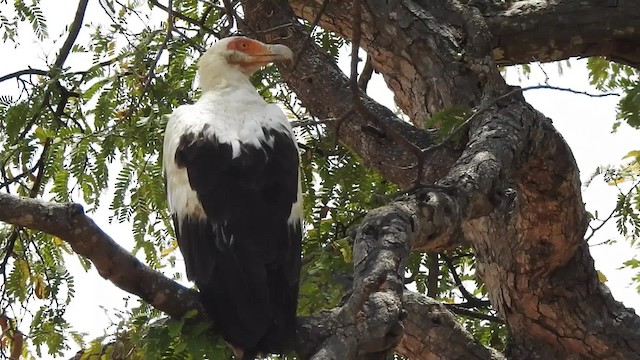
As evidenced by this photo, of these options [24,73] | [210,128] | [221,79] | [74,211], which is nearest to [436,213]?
[210,128]

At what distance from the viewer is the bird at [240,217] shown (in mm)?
3219

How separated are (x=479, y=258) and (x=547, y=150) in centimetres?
67

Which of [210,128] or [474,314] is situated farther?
[474,314]

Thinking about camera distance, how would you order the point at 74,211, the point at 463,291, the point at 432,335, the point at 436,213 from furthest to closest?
1. the point at 463,291
2. the point at 432,335
3. the point at 436,213
4. the point at 74,211

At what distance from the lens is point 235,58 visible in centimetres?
485

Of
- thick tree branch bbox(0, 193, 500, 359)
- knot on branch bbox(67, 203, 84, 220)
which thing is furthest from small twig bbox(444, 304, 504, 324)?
knot on branch bbox(67, 203, 84, 220)

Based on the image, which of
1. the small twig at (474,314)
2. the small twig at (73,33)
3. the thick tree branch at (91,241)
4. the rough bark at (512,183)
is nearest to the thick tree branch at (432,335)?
the rough bark at (512,183)

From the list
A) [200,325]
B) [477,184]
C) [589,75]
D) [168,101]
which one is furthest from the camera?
[589,75]

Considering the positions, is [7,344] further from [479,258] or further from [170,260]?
[479,258]

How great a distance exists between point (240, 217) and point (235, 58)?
164 cm

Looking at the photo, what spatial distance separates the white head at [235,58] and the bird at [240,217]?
707 millimetres

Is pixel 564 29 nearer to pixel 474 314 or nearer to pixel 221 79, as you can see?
pixel 474 314

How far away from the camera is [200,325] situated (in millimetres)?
3121

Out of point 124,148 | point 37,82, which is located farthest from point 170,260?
point 37,82
